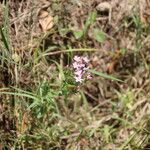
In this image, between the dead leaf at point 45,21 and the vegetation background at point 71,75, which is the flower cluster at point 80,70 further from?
the dead leaf at point 45,21

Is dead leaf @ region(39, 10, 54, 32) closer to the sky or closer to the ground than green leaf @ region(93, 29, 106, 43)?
Answer: closer to the sky

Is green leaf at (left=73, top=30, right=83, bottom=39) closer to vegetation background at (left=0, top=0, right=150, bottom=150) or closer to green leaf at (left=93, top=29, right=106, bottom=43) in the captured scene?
vegetation background at (left=0, top=0, right=150, bottom=150)

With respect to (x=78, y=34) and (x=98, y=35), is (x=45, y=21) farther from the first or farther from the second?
(x=98, y=35)

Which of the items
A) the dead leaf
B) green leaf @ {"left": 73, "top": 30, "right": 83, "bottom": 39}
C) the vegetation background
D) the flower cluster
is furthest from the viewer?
green leaf @ {"left": 73, "top": 30, "right": 83, "bottom": 39}

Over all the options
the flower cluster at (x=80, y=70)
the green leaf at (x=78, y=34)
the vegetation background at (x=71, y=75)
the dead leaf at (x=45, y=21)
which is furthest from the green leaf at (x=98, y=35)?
the flower cluster at (x=80, y=70)

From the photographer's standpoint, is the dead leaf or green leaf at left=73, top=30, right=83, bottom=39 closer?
the dead leaf

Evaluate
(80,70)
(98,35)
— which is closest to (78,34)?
(98,35)

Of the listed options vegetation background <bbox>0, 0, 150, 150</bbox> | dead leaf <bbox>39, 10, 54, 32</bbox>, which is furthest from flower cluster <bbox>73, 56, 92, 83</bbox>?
dead leaf <bbox>39, 10, 54, 32</bbox>

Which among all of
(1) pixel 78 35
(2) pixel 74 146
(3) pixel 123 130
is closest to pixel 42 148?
(2) pixel 74 146
